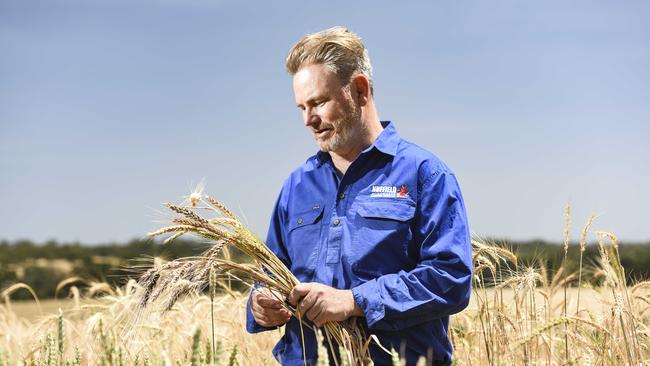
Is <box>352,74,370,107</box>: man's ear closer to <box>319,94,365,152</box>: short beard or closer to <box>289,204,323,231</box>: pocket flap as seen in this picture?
<box>319,94,365,152</box>: short beard

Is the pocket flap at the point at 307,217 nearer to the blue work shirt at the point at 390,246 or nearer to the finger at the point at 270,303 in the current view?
the blue work shirt at the point at 390,246

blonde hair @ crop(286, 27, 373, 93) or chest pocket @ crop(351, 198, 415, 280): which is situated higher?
blonde hair @ crop(286, 27, 373, 93)

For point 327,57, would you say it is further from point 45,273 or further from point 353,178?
point 45,273

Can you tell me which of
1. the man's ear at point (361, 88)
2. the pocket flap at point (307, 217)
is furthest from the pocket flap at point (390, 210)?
the man's ear at point (361, 88)

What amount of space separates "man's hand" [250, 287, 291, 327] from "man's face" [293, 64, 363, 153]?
61 cm

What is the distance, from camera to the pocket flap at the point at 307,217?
9.33 feet

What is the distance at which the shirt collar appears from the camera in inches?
110

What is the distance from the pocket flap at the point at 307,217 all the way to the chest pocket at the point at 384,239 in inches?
8.6

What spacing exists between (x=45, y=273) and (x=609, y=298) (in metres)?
11.4

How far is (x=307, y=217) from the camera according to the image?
2877 mm

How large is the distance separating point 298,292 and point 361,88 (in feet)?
2.89

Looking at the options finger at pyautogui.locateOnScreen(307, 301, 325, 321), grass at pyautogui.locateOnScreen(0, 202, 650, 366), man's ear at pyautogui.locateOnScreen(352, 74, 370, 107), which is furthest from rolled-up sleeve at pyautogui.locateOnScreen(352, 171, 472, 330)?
man's ear at pyautogui.locateOnScreen(352, 74, 370, 107)

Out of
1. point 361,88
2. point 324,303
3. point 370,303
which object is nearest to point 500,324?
point 370,303

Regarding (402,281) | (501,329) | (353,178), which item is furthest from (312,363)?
(501,329)
